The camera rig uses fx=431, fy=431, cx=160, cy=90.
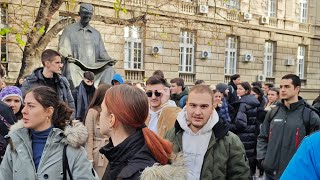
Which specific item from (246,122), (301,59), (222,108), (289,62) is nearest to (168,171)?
(246,122)

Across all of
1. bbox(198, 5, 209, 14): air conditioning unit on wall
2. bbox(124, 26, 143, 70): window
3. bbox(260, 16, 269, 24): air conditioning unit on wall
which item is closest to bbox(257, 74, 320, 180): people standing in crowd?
bbox(124, 26, 143, 70): window

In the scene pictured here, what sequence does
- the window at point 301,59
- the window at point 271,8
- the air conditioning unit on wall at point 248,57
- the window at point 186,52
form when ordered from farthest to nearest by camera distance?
1. the window at point 301,59
2. the window at point 271,8
3. the air conditioning unit on wall at point 248,57
4. the window at point 186,52

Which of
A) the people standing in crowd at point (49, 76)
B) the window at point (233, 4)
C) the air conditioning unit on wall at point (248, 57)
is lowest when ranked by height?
the people standing in crowd at point (49, 76)

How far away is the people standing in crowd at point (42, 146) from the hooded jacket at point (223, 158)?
0.98 metres

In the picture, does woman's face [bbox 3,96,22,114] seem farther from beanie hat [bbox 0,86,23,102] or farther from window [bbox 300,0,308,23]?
window [bbox 300,0,308,23]

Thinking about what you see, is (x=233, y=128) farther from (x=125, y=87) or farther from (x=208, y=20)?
(x=208, y=20)

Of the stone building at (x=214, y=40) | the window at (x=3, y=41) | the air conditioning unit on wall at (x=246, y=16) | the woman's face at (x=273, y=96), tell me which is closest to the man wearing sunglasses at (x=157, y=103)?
the woman's face at (x=273, y=96)

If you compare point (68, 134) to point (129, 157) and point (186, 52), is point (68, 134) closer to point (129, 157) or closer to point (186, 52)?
point (129, 157)

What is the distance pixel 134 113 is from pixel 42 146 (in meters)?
1.00

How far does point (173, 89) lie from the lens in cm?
948

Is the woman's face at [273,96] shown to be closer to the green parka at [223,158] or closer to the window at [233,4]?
the green parka at [223,158]

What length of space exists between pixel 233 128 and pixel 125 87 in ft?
19.3

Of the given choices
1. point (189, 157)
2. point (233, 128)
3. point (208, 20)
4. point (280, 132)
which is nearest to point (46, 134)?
point (189, 157)

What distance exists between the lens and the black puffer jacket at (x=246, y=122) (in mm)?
8134
